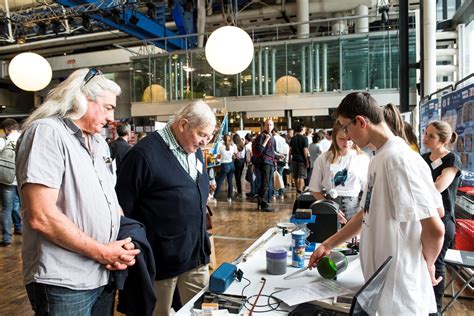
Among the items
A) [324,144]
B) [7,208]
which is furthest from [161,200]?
[324,144]

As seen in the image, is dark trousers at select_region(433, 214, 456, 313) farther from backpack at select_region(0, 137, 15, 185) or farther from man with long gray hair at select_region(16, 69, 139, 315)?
backpack at select_region(0, 137, 15, 185)

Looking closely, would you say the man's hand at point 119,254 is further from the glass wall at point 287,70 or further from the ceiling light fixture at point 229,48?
the glass wall at point 287,70

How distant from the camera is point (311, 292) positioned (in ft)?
4.53

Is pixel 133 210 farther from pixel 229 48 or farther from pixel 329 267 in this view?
pixel 229 48

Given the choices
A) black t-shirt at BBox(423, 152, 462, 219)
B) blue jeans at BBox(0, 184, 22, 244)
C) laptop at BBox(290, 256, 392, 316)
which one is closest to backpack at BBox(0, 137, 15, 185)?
blue jeans at BBox(0, 184, 22, 244)

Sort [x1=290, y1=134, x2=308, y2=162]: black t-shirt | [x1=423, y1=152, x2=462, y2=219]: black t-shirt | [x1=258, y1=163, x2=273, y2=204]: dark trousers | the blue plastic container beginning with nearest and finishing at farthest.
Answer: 1. the blue plastic container
2. [x1=423, y1=152, x2=462, y2=219]: black t-shirt
3. [x1=258, y1=163, x2=273, y2=204]: dark trousers
4. [x1=290, y1=134, x2=308, y2=162]: black t-shirt

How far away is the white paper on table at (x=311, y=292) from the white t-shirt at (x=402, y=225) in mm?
203

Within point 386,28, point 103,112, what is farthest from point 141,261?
point 386,28

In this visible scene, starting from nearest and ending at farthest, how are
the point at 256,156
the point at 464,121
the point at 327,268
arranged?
the point at 327,268
the point at 464,121
the point at 256,156

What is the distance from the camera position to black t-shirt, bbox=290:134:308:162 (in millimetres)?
7324

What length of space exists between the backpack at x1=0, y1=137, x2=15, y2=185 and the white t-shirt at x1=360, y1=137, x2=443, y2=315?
4.73m

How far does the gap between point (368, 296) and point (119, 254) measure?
2.61 ft

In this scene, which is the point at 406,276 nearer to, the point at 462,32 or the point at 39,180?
the point at 39,180

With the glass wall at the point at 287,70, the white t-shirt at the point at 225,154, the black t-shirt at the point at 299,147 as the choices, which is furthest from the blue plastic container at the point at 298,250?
the glass wall at the point at 287,70
